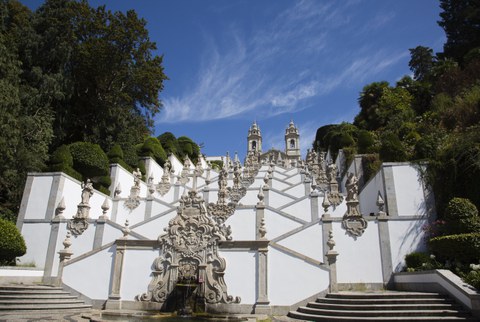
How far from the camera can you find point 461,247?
975 centimetres

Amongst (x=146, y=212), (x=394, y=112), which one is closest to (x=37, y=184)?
(x=146, y=212)

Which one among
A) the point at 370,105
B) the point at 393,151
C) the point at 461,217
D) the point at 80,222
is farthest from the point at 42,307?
the point at 370,105

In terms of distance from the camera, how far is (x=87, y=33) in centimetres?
2248

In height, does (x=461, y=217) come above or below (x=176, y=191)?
below

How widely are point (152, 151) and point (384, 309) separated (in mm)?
20911

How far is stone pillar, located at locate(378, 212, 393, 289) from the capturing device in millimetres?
11652

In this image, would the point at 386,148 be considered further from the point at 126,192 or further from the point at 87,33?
the point at 87,33

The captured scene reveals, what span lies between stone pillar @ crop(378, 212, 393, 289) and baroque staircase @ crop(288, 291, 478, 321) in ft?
8.98

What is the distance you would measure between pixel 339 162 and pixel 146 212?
49.2 feet

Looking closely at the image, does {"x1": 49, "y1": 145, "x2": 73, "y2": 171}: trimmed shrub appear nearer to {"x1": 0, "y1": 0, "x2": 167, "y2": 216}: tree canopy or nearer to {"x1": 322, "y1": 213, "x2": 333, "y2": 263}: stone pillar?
{"x1": 0, "y1": 0, "x2": 167, "y2": 216}: tree canopy

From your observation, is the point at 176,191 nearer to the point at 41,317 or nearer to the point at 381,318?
the point at 41,317

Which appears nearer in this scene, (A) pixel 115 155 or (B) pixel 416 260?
(B) pixel 416 260

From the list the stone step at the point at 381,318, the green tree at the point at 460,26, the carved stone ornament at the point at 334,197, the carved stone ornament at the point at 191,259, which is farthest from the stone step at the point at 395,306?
the green tree at the point at 460,26

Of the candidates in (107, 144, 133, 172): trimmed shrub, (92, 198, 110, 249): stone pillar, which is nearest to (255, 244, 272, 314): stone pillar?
(92, 198, 110, 249): stone pillar
